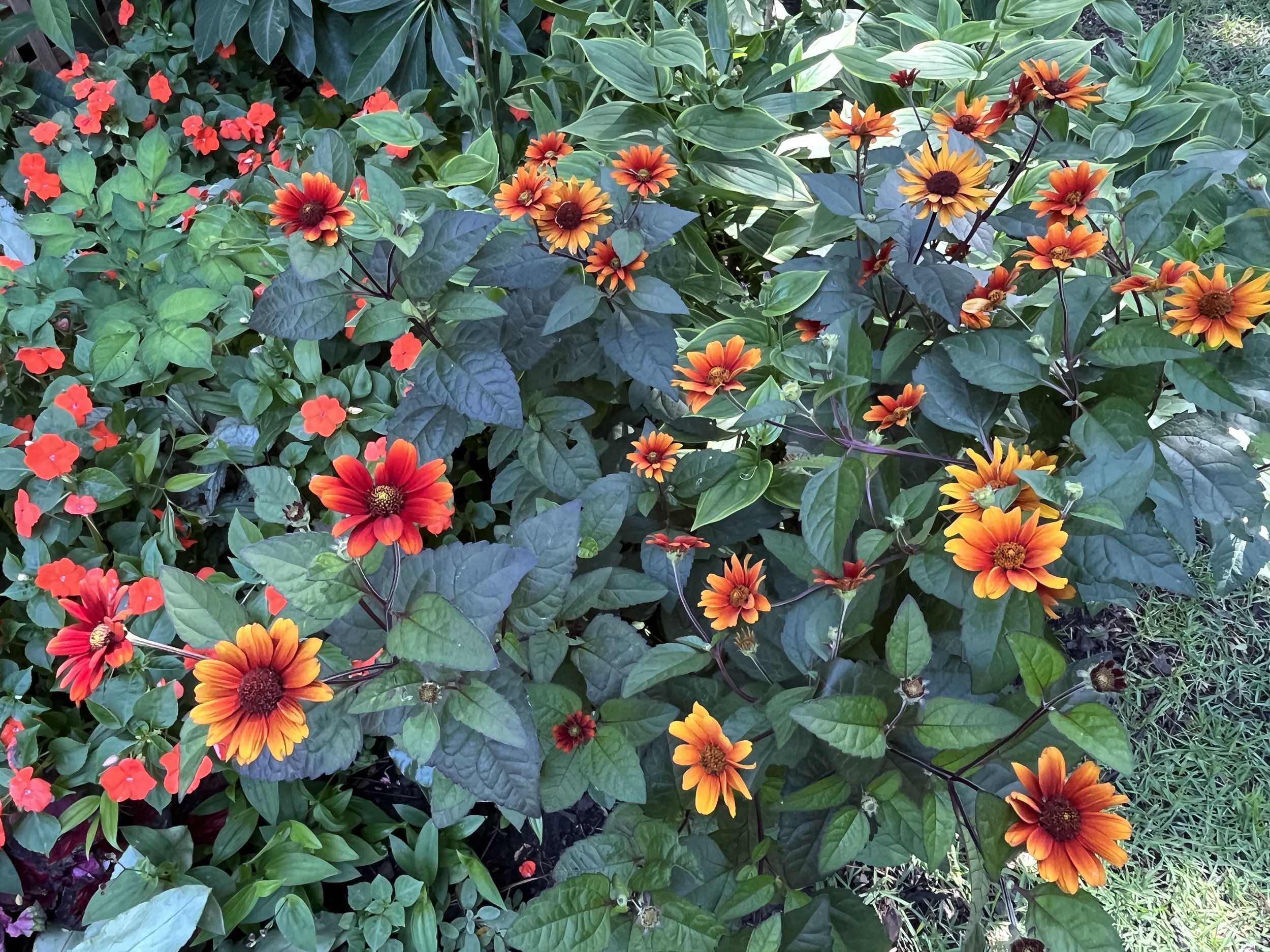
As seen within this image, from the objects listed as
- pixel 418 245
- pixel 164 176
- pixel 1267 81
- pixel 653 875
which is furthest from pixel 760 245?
pixel 1267 81

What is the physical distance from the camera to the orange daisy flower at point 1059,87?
1.21 meters

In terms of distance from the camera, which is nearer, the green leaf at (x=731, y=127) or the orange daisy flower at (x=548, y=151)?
the orange daisy flower at (x=548, y=151)

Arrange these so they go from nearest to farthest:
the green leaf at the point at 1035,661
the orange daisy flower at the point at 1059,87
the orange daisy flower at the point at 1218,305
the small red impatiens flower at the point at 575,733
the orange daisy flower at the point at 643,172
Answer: the green leaf at the point at 1035,661, the orange daisy flower at the point at 1218,305, the small red impatiens flower at the point at 575,733, the orange daisy flower at the point at 1059,87, the orange daisy flower at the point at 643,172

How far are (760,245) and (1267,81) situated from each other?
2029 millimetres

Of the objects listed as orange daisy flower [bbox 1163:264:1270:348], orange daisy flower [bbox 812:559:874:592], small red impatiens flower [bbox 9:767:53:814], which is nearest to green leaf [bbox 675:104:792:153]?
orange daisy flower [bbox 1163:264:1270:348]

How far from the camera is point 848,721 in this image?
2.99 feet

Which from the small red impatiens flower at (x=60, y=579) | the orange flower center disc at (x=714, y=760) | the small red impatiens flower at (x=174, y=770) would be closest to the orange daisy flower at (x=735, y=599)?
the orange flower center disc at (x=714, y=760)

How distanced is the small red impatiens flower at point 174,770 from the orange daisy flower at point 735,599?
0.73 meters

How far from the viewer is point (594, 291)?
1259mm

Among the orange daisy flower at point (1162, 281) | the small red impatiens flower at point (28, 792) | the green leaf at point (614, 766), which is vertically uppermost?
the orange daisy flower at point (1162, 281)

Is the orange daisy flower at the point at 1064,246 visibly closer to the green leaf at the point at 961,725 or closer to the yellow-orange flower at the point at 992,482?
the yellow-orange flower at the point at 992,482

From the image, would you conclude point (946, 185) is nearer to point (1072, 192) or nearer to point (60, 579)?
point (1072, 192)

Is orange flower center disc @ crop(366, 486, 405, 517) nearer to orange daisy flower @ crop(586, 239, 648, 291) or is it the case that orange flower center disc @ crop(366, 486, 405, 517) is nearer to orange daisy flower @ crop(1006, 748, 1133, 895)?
orange daisy flower @ crop(586, 239, 648, 291)

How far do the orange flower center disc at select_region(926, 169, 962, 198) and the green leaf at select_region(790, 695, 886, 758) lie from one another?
2.27 feet
